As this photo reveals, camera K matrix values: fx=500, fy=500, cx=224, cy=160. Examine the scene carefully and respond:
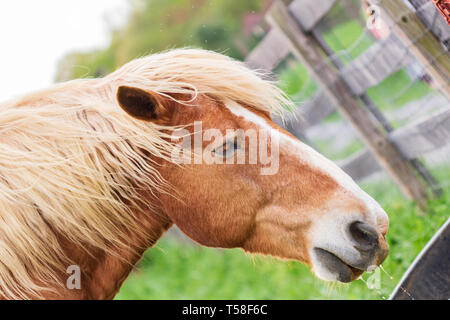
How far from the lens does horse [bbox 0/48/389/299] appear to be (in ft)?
6.15

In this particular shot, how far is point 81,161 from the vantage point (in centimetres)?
195

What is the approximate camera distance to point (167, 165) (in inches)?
79.7

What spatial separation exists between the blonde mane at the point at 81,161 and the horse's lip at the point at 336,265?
645 mm

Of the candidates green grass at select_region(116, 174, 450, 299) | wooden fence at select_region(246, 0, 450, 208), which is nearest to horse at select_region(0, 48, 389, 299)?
green grass at select_region(116, 174, 450, 299)

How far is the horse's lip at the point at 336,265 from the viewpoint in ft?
5.99

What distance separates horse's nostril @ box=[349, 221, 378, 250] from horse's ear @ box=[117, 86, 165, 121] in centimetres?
86

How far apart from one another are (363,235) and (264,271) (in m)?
3.70

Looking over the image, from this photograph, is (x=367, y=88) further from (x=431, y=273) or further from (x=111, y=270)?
(x=111, y=270)

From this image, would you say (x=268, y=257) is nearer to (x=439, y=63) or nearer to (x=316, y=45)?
(x=439, y=63)

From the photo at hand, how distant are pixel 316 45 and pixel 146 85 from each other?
2.42 m

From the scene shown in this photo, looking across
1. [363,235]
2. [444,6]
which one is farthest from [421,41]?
[363,235]

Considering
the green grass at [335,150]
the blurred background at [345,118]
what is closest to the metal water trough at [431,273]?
the blurred background at [345,118]

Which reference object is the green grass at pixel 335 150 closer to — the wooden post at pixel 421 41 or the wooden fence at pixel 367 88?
the wooden fence at pixel 367 88

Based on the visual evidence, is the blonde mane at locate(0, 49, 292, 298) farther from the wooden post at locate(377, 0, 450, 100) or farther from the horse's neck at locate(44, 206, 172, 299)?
the wooden post at locate(377, 0, 450, 100)
